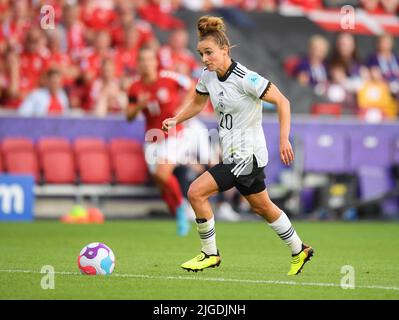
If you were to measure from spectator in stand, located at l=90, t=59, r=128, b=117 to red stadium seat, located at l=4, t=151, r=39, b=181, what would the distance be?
153 cm

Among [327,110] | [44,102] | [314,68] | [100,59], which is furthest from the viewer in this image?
[314,68]

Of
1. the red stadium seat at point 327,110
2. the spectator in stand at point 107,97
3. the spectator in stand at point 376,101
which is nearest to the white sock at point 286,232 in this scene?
the spectator in stand at point 107,97

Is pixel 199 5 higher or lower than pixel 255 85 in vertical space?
higher

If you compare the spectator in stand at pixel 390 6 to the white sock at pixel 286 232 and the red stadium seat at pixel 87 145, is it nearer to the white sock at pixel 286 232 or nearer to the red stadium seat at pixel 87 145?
the red stadium seat at pixel 87 145

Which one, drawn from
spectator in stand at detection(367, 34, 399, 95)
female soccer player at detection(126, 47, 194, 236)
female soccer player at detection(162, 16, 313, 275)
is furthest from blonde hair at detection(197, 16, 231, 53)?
spectator in stand at detection(367, 34, 399, 95)

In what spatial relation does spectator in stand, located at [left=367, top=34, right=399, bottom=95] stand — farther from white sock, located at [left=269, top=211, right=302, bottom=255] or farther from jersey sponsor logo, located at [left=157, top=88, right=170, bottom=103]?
white sock, located at [left=269, top=211, right=302, bottom=255]

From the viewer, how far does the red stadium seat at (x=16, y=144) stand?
17.3 meters

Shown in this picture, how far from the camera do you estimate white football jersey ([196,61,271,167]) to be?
8859 mm

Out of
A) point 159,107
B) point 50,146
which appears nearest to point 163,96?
point 159,107

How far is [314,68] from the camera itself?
20094 mm

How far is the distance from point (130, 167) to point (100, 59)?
6.74 feet

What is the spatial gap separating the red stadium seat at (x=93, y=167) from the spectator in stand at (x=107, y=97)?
2.57 ft

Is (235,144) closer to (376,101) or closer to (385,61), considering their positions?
(376,101)
